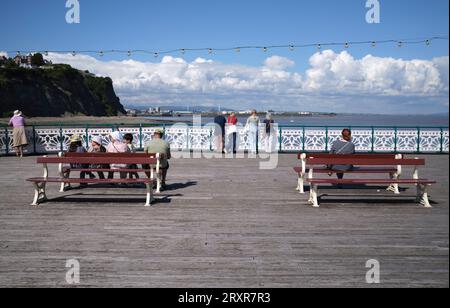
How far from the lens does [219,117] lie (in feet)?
63.0

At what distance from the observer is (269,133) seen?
18.8 metres

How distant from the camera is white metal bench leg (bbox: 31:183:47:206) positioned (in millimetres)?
8531

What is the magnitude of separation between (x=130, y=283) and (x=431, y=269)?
10.6 ft

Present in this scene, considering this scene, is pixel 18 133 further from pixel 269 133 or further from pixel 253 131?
pixel 269 133

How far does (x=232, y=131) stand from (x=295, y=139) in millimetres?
2799

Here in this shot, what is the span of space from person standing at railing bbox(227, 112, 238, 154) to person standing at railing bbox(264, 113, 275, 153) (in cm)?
124

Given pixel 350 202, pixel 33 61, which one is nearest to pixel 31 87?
pixel 33 61

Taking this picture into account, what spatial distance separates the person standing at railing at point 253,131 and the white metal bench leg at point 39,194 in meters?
10.6

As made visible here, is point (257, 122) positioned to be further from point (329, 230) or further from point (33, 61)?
point (33, 61)

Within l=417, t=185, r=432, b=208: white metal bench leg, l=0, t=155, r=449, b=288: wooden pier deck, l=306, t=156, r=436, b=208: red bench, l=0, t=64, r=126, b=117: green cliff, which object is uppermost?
l=0, t=64, r=126, b=117: green cliff

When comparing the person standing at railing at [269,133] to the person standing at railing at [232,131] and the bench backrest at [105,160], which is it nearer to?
the person standing at railing at [232,131]

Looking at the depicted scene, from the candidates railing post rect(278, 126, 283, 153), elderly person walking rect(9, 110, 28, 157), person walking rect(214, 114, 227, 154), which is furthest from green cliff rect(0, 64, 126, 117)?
railing post rect(278, 126, 283, 153)

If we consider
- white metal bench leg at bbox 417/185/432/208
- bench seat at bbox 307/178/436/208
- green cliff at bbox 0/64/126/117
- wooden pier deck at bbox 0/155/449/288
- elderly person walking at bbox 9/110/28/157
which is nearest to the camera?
wooden pier deck at bbox 0/155/449/288

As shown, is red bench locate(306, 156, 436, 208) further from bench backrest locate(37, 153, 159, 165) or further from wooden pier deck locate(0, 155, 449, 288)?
bench backrest locate(37, 153, 159, 165)
